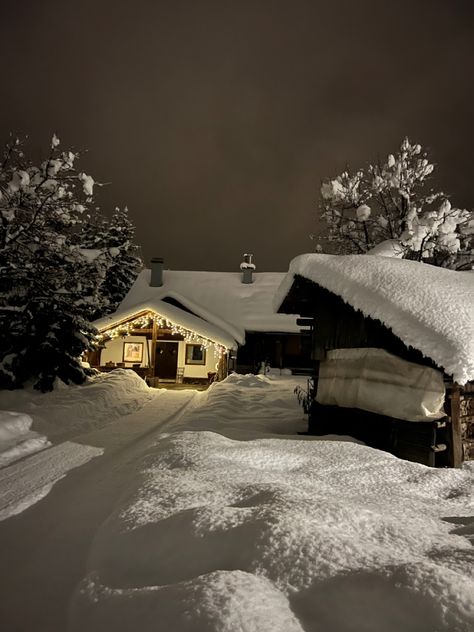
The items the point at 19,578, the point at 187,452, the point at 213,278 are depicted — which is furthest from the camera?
the point at 213,278

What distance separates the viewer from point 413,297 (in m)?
6.66

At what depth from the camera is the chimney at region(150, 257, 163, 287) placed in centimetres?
2767

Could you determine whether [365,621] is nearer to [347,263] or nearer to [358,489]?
[358,489]

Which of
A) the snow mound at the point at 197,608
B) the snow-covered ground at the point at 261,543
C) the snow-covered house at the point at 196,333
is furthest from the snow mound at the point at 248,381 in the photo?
the snow mound at the point at 197,608

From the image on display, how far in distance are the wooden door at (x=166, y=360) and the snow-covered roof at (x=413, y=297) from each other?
16881 mm

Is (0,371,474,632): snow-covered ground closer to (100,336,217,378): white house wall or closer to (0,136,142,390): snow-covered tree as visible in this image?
(0,136,142,390): snow-covered tree

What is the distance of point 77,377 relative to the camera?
47.6 feet

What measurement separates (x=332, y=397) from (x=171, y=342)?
691 inches

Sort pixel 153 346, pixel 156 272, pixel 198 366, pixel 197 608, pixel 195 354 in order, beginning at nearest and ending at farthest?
pixel 197 608, pixel 153 346, pixel 198 366, pixel 195 354, pixel 156 272

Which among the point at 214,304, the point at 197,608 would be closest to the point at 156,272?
the point at 214,304

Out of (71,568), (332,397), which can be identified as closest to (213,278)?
(332,397)

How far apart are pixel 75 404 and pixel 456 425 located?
9047 mm

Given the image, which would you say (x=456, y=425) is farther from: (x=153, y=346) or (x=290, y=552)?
(x=153, y=346)

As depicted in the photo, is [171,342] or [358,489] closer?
[358,489]
